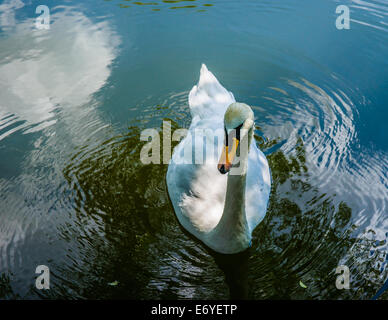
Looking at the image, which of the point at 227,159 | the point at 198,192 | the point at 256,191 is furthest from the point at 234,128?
the point at 256,191

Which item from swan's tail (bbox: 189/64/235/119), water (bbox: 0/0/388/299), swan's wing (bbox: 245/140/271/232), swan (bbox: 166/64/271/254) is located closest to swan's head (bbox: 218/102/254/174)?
swan (bbox: 166/64/271/254)

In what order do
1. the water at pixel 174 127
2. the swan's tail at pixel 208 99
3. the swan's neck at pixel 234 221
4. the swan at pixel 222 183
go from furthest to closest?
the swan's tail at pixel 208 99
the water at pixel 174 127
the swan's neck at pixel 234 221
the swan at pixel 222 183

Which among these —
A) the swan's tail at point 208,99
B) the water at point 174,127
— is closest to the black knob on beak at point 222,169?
the water at point 174,127

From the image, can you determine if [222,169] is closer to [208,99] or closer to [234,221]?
[234,221]

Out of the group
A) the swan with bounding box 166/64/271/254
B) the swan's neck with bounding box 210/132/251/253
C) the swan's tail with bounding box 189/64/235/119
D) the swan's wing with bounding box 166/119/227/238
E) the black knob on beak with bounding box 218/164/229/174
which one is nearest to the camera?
the black knob on beak with bounding box 218/164/229/174

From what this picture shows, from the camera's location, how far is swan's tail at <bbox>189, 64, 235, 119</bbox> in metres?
6.39

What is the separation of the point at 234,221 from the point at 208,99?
2.54m

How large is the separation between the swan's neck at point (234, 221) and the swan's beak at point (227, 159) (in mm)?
259

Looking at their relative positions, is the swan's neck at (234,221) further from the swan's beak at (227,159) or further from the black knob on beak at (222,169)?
the black knob on beak at (222,169)

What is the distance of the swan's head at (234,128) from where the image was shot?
13.6 feet

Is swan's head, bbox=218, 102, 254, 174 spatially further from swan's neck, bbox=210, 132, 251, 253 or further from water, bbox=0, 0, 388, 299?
water, bbox=0, 0, 388, 299

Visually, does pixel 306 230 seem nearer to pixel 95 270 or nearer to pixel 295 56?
pixel 95 270

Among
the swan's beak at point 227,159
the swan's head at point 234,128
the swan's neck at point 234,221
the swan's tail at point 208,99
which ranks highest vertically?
the swan's head at point 234,128
